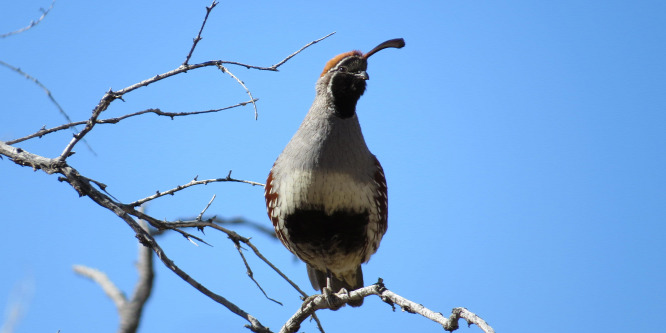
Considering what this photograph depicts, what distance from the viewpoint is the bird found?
4.42m

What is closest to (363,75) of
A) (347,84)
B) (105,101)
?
(347,84)

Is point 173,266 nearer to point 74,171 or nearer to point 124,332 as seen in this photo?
point 74,171

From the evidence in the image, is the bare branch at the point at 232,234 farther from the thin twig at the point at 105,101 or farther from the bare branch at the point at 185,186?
the thin twig at the point at 105,101

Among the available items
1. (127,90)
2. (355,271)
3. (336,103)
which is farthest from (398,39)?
(127,90)

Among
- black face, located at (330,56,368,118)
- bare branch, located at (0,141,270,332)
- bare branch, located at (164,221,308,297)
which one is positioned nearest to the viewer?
bare branch, located at (0,141,270,332)

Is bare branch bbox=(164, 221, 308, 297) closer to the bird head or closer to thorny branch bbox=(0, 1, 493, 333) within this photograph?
thorny branch bbox=(0, 1, 493, 333)

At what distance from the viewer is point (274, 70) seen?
350cm

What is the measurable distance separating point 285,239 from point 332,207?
2.05ft

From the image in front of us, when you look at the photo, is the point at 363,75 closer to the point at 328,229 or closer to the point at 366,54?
the point at 366,54

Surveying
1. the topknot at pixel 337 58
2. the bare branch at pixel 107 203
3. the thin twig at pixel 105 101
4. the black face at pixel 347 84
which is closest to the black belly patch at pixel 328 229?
the black face at pixel 347 84

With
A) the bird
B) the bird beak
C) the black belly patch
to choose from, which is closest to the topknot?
the bird

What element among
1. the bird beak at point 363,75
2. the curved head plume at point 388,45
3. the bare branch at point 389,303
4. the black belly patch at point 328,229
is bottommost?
the bare branch at point 389,303

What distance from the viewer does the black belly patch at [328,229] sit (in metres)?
4.46

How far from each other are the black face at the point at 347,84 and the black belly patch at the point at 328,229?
766 mm
